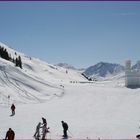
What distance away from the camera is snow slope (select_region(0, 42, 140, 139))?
30.9m

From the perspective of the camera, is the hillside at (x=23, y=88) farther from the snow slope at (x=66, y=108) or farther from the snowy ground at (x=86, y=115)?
the snowy ground at (x=86, y=115)

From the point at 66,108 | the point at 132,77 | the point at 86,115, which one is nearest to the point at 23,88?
the point at 66,108

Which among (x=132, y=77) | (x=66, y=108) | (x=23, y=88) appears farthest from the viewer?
(x=132, y=77)

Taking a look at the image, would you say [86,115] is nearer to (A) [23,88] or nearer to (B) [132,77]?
(A) [23,88]

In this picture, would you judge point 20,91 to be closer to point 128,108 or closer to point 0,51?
point 128,108

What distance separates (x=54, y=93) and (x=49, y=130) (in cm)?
2979

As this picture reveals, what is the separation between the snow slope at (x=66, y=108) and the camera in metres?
30.9

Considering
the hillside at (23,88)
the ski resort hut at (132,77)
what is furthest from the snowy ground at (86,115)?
the ski resort hut at (132,77)

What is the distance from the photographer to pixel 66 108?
152 feet

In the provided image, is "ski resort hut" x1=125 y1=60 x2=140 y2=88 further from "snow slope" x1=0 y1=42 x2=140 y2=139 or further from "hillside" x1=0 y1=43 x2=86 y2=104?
"hillside" x1=0 y1=43 x2=86 y2=104

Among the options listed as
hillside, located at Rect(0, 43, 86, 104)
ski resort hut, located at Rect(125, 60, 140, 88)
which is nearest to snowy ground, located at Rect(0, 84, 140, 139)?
hillside, located at Rect(0, 43, 86, 104)

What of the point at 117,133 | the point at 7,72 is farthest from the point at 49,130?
the point at 7,72

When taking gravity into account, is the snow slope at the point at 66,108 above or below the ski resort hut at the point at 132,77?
below

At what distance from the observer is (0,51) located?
95.5 m
